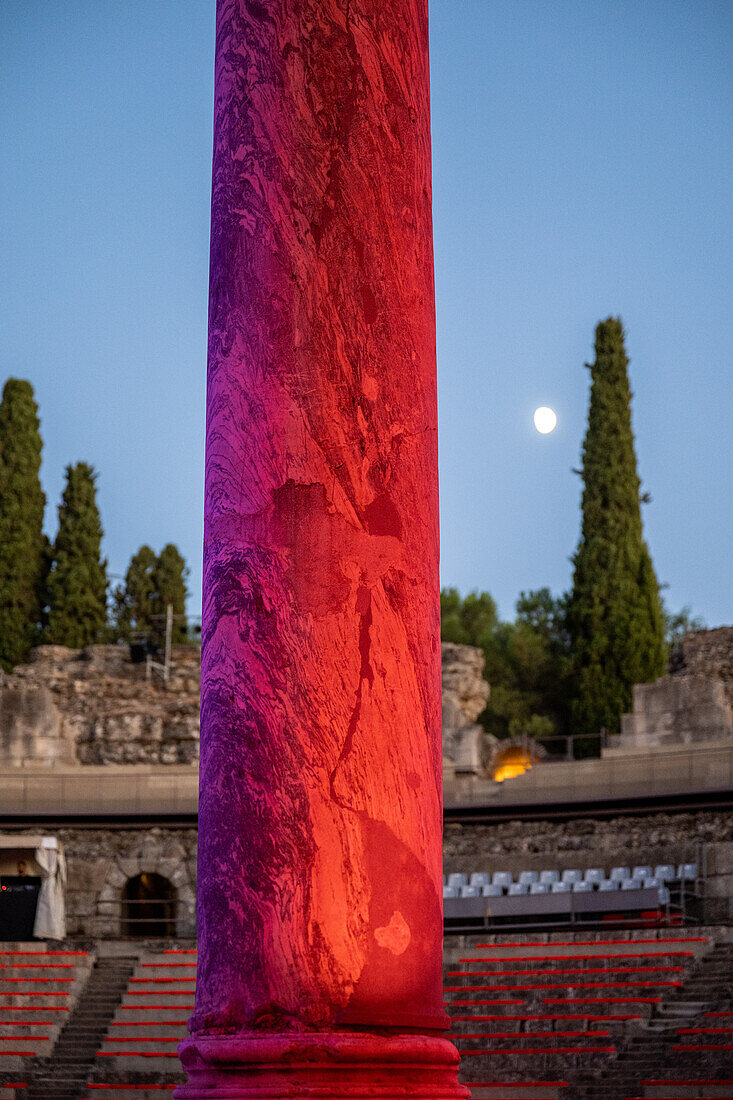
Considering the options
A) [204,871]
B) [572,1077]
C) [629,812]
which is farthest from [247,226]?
[629,812]

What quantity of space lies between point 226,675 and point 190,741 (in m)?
26.2

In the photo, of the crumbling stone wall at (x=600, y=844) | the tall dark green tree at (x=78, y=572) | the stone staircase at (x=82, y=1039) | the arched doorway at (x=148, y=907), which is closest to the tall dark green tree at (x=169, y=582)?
the tall dark green tree at (x=78, y=572)

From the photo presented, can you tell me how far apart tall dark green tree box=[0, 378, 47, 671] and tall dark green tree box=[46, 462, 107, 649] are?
588 millimetres

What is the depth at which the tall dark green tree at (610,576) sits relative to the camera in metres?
32.8

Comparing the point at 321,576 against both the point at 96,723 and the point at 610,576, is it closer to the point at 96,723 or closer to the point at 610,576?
the point at 96,723

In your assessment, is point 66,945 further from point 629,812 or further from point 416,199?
point 416,199

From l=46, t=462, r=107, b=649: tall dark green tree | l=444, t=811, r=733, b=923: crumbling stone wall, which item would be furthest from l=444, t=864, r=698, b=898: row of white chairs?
l=46, t=462, r=107, b=649: tall dark green tree

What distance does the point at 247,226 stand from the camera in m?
A: 3.63

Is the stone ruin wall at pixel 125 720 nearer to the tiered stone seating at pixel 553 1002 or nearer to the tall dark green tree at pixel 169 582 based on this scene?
the tiered stone seating at pixel 553 1002

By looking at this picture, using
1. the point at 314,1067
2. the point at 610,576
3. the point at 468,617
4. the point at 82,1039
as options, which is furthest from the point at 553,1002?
the point at 468,617

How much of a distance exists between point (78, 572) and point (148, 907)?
14.2 m

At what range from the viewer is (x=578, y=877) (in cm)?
2075

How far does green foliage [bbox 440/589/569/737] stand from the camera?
146 ft

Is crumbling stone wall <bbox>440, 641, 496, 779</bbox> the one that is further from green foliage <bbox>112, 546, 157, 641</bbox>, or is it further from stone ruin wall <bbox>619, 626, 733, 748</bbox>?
green foliage <bbox>112, 546, 157, 641</bbox>
